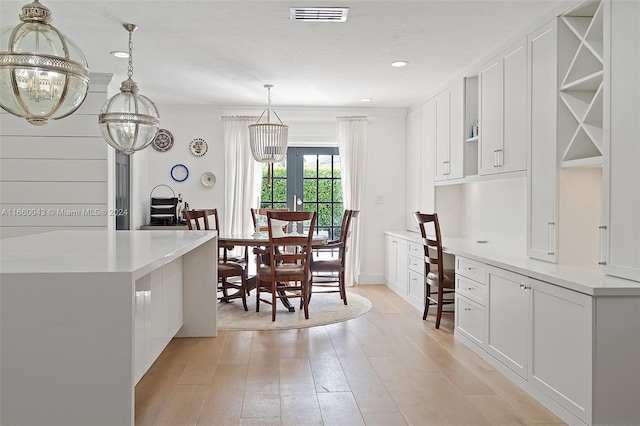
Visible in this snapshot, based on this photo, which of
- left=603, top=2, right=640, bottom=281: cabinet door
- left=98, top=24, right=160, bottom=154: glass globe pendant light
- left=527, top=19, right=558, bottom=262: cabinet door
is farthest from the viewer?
left=98, top=24, right=160, bottom=154: glass globe pendant light

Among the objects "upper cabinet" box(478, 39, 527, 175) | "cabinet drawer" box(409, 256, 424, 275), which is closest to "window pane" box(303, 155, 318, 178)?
"cabinet drawer" box(409, 256, 424, 275)

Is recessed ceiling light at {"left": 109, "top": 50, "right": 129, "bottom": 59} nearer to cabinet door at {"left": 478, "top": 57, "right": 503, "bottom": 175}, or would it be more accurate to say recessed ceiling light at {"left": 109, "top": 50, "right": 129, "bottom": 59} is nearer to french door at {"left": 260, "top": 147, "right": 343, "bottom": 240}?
french door at {"left": 260, "top": 147, "right": 343, "bottom": 240}

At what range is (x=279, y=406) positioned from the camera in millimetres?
2729

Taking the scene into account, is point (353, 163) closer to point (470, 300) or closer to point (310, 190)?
point (310, 190)

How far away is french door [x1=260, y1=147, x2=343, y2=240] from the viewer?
7.02 metres

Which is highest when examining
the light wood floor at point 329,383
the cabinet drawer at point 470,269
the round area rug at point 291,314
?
the cabinet drawer at point 470,269

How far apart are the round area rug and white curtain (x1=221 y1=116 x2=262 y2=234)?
124cm

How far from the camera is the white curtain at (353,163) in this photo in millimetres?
6840

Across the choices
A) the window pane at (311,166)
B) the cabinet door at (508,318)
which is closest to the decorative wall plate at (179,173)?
the window pane at (311,166)

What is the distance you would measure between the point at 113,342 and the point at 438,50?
3.54m

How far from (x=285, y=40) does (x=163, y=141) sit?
3.24 m

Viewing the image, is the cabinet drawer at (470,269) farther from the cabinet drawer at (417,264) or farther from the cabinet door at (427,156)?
the cabinet door at (427,156)

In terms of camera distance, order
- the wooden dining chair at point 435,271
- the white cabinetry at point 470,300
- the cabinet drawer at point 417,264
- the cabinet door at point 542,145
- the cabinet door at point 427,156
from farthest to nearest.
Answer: the cabinet door at point 427,156
the cabinet drawer at point 417,264
the wooden dining chair at point 435,271
the white cabinetry at point 470,300
the cabinet door at point 542,145

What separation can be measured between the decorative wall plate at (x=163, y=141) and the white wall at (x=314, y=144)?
0.06m
